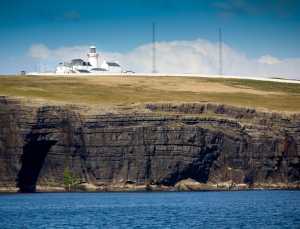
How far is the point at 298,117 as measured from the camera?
595ft

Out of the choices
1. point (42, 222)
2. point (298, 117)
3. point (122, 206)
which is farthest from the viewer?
point (298, 117)

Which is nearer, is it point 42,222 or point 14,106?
point 42,222

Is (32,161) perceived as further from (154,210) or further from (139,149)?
(154,210)

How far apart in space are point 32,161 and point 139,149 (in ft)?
59.4

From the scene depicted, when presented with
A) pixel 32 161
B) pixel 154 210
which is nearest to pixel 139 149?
pixel 32 161

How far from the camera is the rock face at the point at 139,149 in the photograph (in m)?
171

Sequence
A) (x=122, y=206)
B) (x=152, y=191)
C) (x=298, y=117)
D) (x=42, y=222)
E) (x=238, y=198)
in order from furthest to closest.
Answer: (x=298, y=117)
(x=152, y=191)
(x=238, y=198)
(x=122, y=206)
(x=42, y=222)

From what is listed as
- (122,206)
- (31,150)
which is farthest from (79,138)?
(122,206)

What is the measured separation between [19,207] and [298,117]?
6544cm

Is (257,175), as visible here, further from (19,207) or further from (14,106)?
(19,207)

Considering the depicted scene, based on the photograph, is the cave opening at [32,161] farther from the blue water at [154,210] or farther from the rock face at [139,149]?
the blue water at [154,210]

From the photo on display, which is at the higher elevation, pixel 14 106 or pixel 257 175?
pixel 14 106

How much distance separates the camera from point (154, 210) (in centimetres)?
11944

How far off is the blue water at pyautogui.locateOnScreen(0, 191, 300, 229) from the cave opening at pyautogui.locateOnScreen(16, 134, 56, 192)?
13.5m
